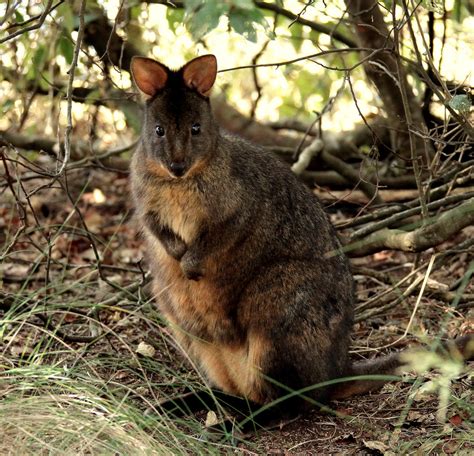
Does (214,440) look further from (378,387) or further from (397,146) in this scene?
(397,146)

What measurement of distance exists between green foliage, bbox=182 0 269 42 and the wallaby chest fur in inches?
21.7

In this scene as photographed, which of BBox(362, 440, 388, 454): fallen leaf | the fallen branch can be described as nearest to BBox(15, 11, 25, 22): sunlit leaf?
the fallen branch

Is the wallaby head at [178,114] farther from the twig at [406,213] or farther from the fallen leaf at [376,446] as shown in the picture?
the fallen leaf at [376,446]

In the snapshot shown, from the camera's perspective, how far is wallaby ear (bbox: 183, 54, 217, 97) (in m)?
4.53

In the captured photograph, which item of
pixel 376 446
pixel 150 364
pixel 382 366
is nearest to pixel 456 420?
pixel 376 446

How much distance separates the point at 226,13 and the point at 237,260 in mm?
1285

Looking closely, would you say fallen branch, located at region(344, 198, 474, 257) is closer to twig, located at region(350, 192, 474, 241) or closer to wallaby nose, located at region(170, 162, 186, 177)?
twig, located at region(350, 192, 474, 241)

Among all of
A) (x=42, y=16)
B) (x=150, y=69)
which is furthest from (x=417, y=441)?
(x=42, y=16)

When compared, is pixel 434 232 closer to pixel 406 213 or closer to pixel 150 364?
pixel 406 213

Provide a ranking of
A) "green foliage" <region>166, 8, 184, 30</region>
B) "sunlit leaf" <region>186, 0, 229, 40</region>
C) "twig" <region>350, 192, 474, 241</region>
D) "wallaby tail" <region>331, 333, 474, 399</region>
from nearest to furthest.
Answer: "sunlit leaf" <region>186, 0, 229, 40</region>, "wallaby tail" <region>331, 333, 474, 399</region>, "twig" <region>350, 192, 474, 241</region>, "green foliage" <region>166, 8, 184, 30</region>

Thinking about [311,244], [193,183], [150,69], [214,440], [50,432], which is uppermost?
[150,69]

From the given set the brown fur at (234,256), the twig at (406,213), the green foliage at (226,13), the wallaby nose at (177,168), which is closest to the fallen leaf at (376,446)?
the brown fur at (234,256)

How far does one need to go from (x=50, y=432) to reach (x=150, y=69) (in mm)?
1942

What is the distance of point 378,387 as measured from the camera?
4688 mm
